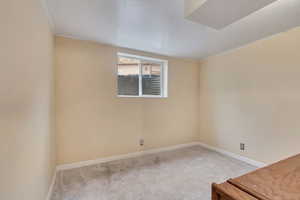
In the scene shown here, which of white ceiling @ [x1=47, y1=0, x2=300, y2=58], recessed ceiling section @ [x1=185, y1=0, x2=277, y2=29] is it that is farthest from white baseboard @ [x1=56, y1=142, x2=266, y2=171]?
recessed ceiling section @ [x1=185, y1=0, x2=277, y2=29]

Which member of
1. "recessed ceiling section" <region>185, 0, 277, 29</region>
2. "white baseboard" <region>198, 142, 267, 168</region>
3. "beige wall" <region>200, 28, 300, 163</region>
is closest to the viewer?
"recessed ceiling section" <region>185, 0, 277, 29</region>

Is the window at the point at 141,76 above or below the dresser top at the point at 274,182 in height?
above

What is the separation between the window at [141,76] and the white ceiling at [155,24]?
35 centimetres

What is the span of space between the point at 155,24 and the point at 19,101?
1.75 meters

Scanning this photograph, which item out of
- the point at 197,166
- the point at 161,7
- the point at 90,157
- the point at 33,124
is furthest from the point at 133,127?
the point at 161,7

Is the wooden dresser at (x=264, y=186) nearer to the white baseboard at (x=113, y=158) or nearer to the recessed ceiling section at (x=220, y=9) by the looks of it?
the recessed ceiling section at (x=220, y=9)

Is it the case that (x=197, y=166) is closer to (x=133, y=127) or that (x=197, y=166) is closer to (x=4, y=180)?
(x=133, y=127)

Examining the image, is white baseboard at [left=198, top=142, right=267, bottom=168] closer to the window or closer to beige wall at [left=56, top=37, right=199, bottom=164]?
beige wall at [left=56, top=37, right=199, bottom=164]

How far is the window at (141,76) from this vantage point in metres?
3.01

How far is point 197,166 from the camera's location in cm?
256

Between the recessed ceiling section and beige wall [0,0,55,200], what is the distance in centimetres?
138

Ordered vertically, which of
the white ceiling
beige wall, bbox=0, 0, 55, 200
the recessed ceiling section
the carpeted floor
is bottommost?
the carpeted floor

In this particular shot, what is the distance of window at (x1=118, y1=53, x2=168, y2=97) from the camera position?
9.87 ft

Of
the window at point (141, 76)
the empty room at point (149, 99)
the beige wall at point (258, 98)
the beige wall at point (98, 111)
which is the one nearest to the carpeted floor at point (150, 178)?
the empty room at point (149, 99)
